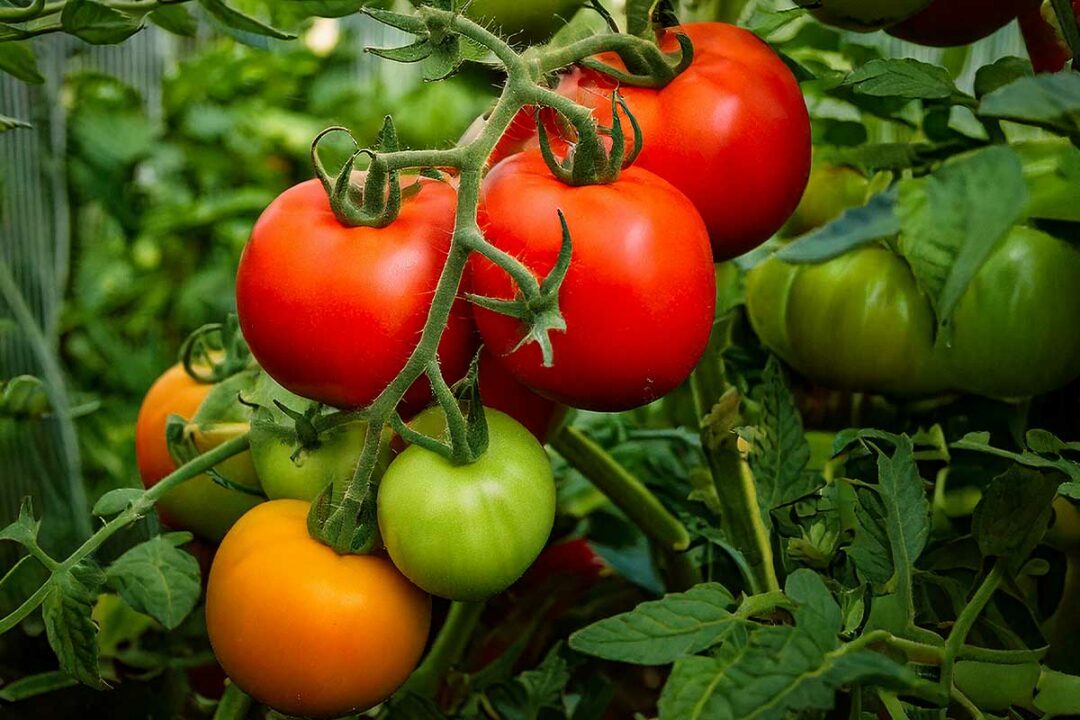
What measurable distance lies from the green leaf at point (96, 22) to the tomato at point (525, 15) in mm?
140

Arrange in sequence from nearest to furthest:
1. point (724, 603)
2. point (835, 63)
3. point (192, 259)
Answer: point (724, 603) < point (835, 63) < point (192, 259)

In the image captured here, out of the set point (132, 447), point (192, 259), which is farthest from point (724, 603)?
point (192, 259)

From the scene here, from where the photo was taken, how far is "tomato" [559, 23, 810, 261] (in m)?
0.42

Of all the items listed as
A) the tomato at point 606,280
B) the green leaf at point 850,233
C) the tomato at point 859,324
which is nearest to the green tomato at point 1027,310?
the tomato at point 859,324

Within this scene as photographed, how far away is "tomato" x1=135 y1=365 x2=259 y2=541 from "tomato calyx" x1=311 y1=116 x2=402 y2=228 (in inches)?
6.7

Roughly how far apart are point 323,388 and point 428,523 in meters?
0.07

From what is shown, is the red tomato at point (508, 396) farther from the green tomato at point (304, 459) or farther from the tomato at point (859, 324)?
the tomato at point (859, 324)

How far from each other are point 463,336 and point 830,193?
28cm

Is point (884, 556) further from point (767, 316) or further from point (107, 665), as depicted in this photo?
point (107, 665)

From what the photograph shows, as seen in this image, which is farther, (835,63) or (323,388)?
(835,63)

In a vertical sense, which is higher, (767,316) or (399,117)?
(767,316)

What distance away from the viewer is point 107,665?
67 cm

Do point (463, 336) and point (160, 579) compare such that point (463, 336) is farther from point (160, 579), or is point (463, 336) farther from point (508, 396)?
point (160, 579)

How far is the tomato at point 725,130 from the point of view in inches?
16.6
